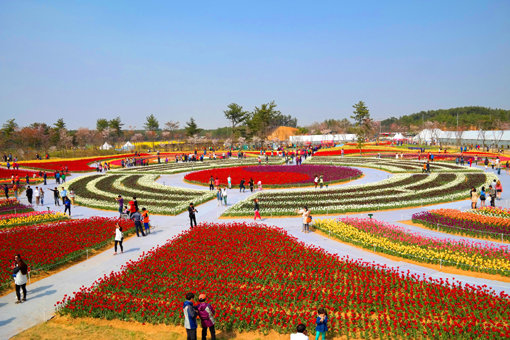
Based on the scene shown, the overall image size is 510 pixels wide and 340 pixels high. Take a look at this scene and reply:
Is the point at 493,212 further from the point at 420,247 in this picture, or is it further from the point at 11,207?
the point at 11,207

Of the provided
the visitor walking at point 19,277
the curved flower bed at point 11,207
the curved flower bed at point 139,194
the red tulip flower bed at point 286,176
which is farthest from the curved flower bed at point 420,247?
the curved flower bed at point 11,207

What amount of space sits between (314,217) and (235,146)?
9548 cm

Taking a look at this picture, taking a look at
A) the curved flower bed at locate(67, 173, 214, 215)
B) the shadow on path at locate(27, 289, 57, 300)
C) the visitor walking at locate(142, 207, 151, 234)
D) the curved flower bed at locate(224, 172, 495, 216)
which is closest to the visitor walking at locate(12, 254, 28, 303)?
the shadow on path at locate(27, 289, 57, 300)

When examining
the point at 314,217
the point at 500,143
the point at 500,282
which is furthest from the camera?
the point at 500,143

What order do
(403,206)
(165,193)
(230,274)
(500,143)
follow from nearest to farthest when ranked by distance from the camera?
(230,274) < (403,206) < (165,193) < (500,143)

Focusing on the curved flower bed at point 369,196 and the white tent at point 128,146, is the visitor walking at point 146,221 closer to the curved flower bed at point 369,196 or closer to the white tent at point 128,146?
the curved flower bed at point 369,196

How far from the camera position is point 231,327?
10.8m

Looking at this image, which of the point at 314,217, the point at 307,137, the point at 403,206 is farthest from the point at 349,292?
the point at 307,137

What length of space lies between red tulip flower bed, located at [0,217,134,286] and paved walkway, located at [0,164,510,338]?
93 cm

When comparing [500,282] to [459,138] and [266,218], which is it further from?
[459,138]

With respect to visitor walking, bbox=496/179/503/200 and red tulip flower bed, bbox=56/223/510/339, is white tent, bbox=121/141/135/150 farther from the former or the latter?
visitor walking, bbox=496/179/503/200

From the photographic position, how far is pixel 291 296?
12.3m

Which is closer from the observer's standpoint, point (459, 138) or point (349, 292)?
point (349, 292)

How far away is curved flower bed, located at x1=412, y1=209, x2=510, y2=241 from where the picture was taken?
1855 cm
